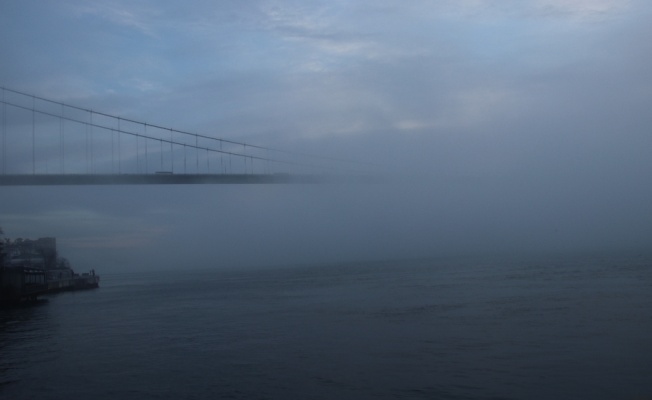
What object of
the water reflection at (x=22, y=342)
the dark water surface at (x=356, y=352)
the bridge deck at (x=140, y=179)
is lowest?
the water reflection at (x=22, y=342)

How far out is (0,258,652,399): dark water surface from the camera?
996cm

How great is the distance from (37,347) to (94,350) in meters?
2.35

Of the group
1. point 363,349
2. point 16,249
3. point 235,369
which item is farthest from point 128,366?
point 16,249

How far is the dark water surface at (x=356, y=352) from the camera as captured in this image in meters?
9.96

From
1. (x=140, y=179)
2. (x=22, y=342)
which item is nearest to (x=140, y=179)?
(x=140, y=179)

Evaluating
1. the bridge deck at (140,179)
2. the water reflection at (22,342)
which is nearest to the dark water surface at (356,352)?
the water reflection at (22,342)

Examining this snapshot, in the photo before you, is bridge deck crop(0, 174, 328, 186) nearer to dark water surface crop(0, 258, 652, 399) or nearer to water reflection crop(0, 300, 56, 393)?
water reflection crop(0, 300, 56, 393)

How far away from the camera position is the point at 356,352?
516 inches

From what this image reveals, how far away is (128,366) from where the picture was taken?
510 inches

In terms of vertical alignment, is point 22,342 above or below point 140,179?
below

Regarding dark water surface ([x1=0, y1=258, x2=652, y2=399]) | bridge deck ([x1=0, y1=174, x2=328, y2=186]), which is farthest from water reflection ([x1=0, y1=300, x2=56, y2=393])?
bridge deck ([x1=0, y1=174, x2=328, y2=186])

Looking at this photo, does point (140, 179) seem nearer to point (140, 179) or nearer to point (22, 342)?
point (140, 179)

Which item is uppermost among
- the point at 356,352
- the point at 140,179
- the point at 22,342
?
the point at 140,179

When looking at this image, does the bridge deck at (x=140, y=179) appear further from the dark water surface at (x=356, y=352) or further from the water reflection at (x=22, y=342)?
the dark water surface at (x=356, y=352)
